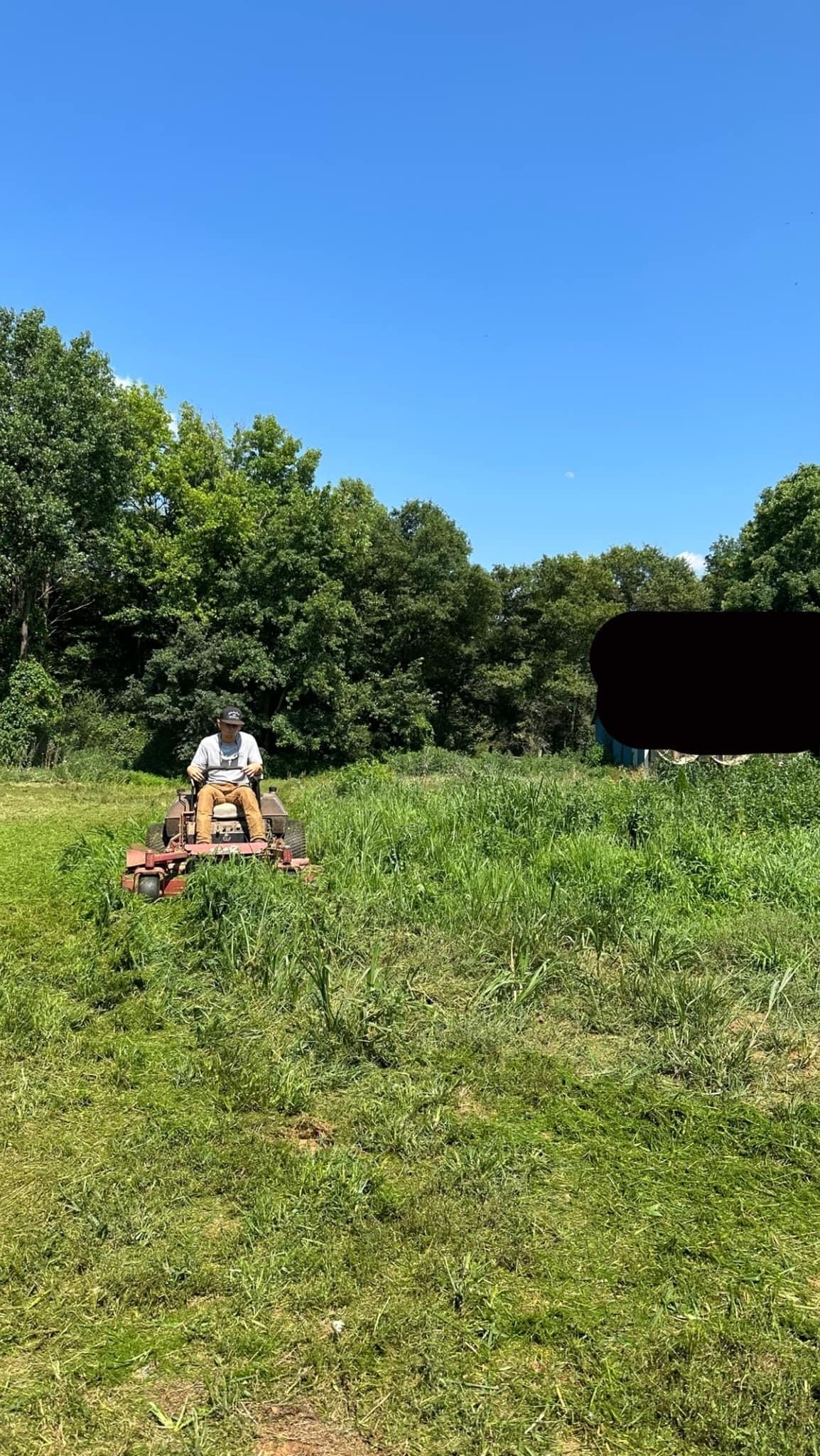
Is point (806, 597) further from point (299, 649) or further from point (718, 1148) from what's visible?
point (299, 649)

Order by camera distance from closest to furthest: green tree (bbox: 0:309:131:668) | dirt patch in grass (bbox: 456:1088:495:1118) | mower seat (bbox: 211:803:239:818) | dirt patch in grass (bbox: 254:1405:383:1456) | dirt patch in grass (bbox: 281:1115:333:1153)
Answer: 1. dirt patch in grass (bbox: 254:1405:383:1456)
2. dirt patch in grass (bbox: 281:1115:333:1153)
3. dirt patch in grass (bbox: 456:1088:495:1118)
4. mower seat (bbox: 211:803:239:818)
5. green tree (bbox: 0:309:131:668)

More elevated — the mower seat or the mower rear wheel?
the mower seat

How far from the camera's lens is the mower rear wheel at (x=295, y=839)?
690 cm

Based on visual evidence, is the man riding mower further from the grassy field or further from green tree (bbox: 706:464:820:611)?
green tree (bbox: 706:464:820:611)

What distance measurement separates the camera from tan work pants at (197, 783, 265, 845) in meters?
6.53

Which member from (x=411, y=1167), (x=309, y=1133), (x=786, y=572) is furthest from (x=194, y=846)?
(x=786, y=572)

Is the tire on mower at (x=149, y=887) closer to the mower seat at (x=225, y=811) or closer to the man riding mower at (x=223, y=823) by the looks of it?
the man riding mower at (x=223, y=823)

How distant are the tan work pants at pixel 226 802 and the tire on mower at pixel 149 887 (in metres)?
0.53

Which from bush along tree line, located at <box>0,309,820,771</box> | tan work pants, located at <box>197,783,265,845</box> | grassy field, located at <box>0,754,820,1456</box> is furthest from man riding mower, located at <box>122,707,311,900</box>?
bush along tree line, located at <box>0,309,820,771</box>

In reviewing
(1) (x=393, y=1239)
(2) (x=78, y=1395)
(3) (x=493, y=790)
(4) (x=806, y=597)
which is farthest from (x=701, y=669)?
(3) (x=493, y=790)

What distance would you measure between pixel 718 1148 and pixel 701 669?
3.38 meters

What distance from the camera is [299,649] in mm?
20859

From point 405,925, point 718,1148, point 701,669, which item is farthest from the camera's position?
point 405,925

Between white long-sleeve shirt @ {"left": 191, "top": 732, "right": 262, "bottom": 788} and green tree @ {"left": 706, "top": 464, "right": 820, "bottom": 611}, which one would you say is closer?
green tree @ {"left": 706, "top": 464, "right": 820, "bottom": 611}
